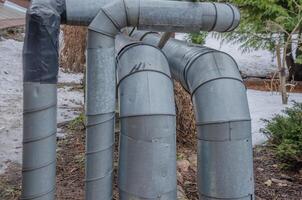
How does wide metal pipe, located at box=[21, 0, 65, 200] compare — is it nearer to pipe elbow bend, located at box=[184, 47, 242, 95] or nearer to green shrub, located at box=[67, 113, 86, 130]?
pipe elbow bend, located at box=[184, 47, 242, 95]

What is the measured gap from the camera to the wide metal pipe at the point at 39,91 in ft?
6.67

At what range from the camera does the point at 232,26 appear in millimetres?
2434

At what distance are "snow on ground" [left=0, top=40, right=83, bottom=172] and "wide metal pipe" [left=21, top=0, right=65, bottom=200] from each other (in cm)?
150

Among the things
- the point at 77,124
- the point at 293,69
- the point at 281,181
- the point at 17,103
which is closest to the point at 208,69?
the point at 281,181

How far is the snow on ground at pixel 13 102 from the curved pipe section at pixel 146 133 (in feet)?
5.48


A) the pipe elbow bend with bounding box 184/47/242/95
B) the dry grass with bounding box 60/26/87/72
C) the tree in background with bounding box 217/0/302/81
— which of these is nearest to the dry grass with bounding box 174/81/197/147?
the pipe elbow bend with bounding box 184/47/242/95

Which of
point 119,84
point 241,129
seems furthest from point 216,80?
point 119,84

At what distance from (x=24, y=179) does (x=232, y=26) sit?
1.29 m

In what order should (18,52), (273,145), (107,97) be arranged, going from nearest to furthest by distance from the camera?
(107,97) < (273,145) < (18,52)

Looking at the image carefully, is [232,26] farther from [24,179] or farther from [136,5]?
[24,179]

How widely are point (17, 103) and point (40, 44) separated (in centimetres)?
350

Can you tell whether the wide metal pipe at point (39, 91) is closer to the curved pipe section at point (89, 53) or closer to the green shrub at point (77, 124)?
the curved pipe section at point (89, 53)

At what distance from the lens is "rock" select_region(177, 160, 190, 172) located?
383 centimetres

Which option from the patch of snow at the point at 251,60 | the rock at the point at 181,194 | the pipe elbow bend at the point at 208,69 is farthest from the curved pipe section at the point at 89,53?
the patch of snow at the point at 251,60
